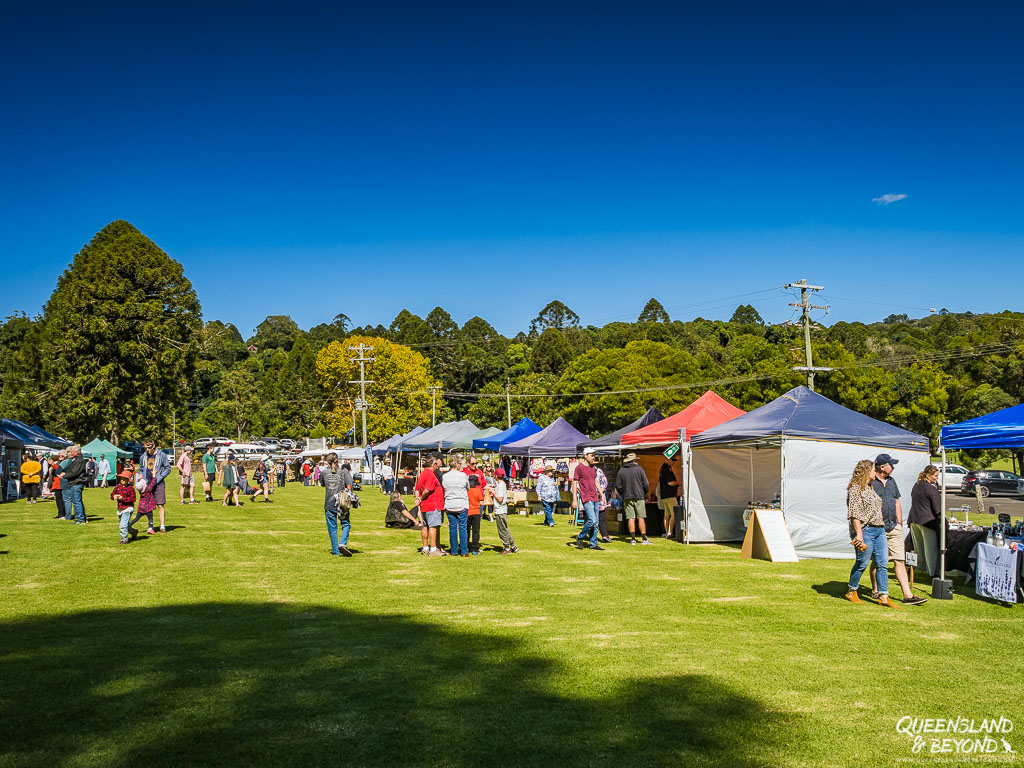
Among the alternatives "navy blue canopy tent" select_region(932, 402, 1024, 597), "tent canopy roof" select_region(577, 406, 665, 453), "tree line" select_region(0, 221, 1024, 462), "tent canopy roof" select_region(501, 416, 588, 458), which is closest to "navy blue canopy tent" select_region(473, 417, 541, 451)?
"tent canopy roof" select_region(501, 416, 588, 458)

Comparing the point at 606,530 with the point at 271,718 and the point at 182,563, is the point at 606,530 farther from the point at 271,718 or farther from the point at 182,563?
the point at 271,718

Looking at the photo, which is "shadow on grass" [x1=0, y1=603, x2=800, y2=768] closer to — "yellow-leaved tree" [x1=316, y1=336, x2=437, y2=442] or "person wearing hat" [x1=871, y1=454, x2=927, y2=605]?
"person wearing hat" [x1=871, y1=454, x2=927, y2=605]

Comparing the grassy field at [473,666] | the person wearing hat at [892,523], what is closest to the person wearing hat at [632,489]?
the grassy field at [473,666]

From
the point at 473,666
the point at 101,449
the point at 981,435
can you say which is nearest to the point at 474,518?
the point at 473,666

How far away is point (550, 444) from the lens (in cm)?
2597

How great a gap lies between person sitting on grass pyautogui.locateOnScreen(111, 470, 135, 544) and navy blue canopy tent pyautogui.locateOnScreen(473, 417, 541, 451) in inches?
624

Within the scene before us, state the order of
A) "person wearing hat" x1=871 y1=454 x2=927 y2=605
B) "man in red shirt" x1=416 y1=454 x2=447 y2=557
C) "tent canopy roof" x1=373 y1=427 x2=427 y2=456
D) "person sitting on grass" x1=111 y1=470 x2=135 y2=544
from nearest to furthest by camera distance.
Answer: "person wearing hat" x1=871 y1=454 x2=927 y2=605 < "man in red shirt" x1=416 y1=454 x2=447 y2=557 < "person sitting on grass" x1=111 y1=470 x2=135 y2=544 < "tent canopy roof" x1=373 y1=427 x2=427 y2=456

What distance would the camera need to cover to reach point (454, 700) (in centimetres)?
570

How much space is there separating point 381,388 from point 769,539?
58.5 m

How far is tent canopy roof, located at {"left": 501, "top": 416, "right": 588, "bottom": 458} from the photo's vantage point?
25531mm

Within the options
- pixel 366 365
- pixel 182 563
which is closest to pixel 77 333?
pixel 366 365

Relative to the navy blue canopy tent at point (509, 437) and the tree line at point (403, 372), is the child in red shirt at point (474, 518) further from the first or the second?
the tree line at point (403, 372)

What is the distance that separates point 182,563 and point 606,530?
929cm

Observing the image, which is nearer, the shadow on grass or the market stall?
the shadow on grass
